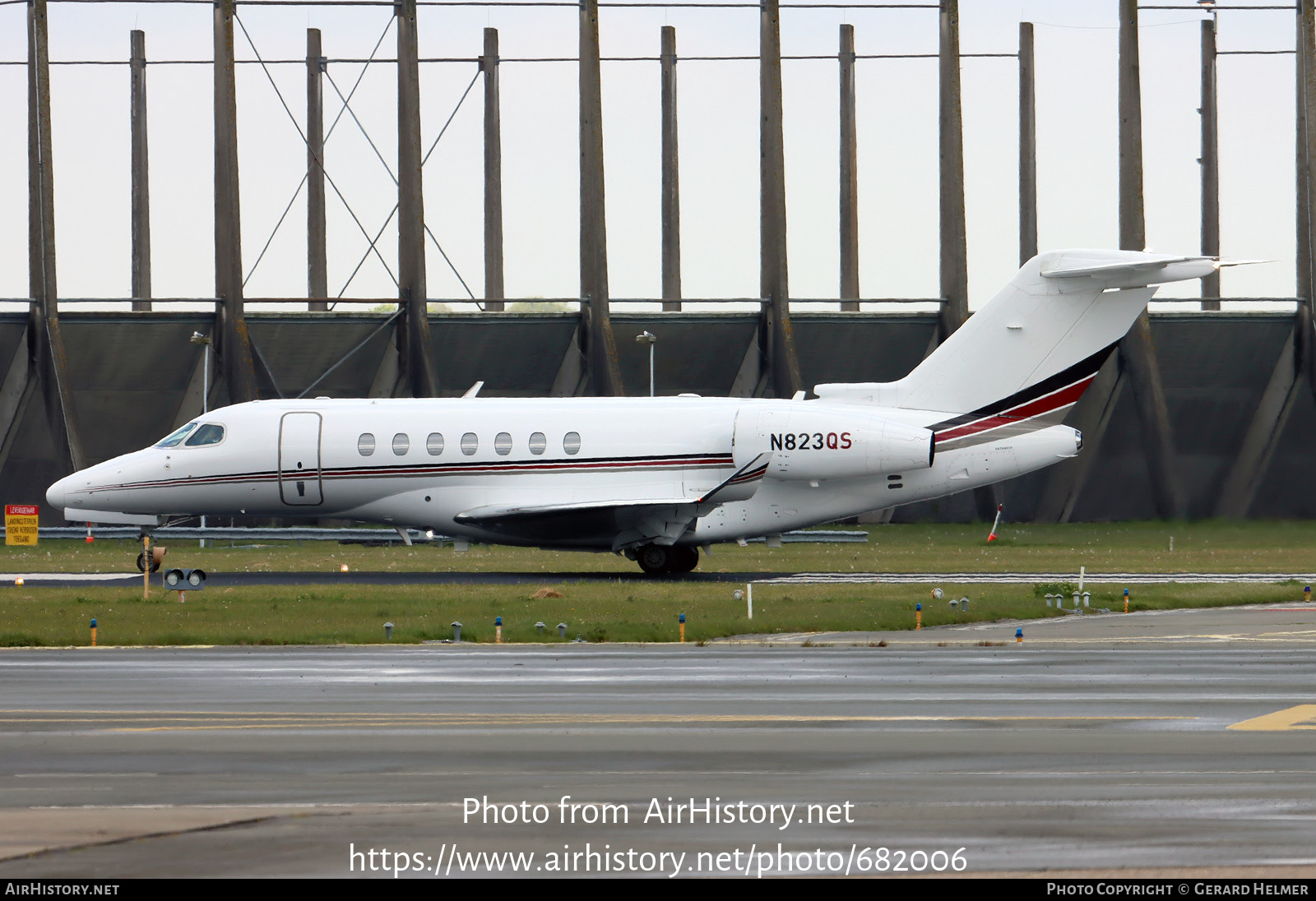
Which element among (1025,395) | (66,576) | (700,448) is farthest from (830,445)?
(66,576)

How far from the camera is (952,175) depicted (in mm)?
55000

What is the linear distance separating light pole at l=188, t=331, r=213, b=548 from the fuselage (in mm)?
14502

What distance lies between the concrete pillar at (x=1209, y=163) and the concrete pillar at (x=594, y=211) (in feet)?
77.3

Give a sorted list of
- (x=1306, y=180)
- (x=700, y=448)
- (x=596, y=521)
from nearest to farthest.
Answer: (x=596, y=521)
(x=700, y=448)
(x=1306, y=180)

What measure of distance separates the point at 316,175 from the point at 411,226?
1185cm

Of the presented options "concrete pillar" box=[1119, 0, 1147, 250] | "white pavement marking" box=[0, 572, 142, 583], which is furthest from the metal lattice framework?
"white pavement marking" box=[0, 572, 142, 583]

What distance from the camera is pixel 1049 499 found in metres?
57.3

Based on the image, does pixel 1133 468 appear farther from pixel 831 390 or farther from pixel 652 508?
pixel 652 508

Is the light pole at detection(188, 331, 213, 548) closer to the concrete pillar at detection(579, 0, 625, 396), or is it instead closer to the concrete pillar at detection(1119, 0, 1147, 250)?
the concrete pillar at detection(579, 0, 625, 396)

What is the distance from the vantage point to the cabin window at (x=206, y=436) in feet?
116

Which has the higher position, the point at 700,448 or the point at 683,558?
the point at 700,448

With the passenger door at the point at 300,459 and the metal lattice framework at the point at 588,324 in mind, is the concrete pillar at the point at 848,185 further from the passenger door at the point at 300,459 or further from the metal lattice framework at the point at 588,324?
A: the passenger door at the point at 300,459

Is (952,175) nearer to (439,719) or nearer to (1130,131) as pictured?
(1130,131)

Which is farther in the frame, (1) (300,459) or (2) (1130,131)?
(2) (1130,131)
